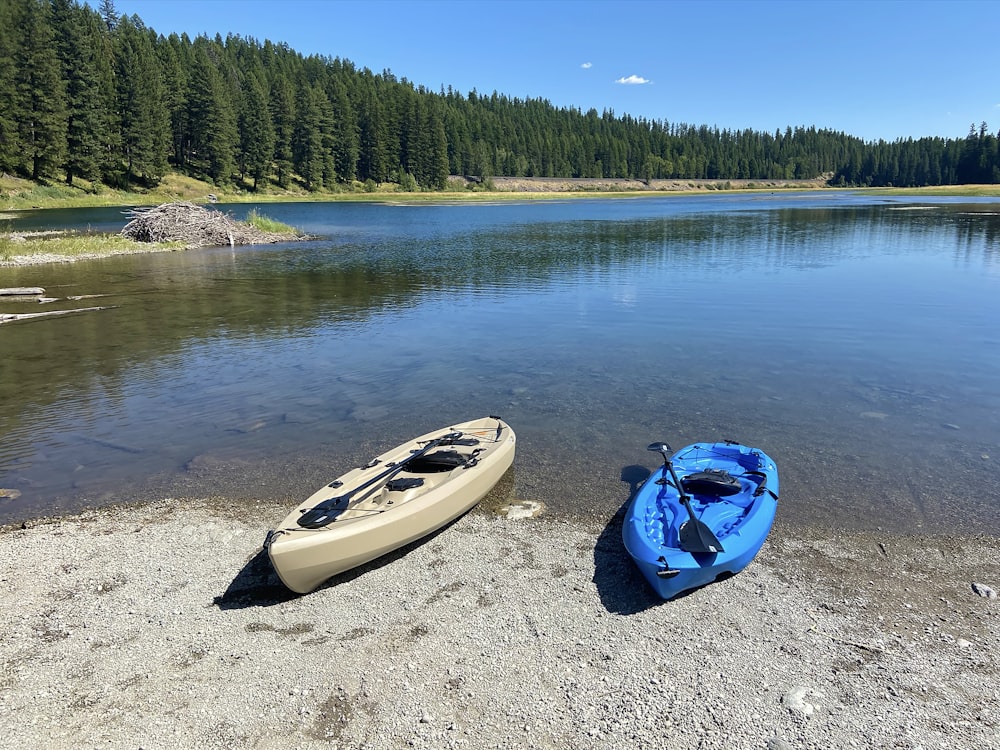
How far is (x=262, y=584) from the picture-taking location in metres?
8.40

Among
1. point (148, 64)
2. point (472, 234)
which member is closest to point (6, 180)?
point (148, 64)

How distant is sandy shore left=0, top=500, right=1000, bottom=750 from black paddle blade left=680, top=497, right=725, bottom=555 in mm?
614

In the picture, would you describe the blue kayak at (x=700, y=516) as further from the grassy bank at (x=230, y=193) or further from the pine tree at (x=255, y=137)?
the pine tree at (x=255, y=137)

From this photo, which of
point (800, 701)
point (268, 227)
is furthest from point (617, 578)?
point (268, 227)

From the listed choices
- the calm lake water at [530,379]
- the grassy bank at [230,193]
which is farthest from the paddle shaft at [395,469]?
the grassy bank at [230,193]

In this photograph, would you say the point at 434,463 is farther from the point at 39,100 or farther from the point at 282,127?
the point at 282,127

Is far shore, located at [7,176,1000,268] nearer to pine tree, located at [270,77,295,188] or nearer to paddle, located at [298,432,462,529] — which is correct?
pine tree, located at [270,77,295,188]

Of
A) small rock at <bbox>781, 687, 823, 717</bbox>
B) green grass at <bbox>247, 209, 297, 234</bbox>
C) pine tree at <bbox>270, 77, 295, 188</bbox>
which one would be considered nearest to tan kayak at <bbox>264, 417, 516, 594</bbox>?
small rock at <bbox>781, 687, 823, 717</bbox>

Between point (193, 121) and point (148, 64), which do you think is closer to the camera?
point (148, 64)

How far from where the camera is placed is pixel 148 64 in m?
119

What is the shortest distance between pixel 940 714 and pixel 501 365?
14.4 meters

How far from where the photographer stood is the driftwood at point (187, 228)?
5141cm

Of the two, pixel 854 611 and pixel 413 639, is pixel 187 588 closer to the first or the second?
pixel 413 639

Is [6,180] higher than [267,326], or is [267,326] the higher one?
[6,180]
